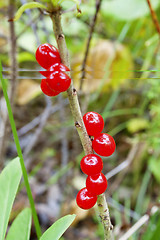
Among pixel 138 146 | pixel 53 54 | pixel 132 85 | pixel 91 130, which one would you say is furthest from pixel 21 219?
pixel 132 85

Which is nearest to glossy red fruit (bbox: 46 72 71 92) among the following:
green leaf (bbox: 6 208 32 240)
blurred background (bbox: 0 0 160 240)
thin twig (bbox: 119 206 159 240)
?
green leaf (bbox: 6 208 32 240)

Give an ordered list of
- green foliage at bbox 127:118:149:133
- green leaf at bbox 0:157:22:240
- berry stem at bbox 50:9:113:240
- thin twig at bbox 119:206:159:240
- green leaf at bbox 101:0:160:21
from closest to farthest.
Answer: berry stem at bbox 50:9:113:240 → green leaf at bbox 0:157:22:240 → thin twig at bbox 119:206:159:240 → green leaf at bbox 101:0:160:21 → green foliage at bbox 127:118:149:133

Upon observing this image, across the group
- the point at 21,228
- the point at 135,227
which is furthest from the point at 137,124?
the point at 21,228

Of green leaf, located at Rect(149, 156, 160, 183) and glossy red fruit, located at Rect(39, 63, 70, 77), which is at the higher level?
glossy red fruit, located at Rect(39, 63, 70, 77)

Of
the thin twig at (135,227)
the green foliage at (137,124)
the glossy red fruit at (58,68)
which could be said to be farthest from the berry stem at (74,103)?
the green foliage at (137,124)

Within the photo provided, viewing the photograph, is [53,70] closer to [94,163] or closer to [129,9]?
[94,163]

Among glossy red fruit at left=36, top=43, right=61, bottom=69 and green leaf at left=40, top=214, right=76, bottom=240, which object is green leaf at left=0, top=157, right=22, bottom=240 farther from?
glossy red fruit at left=36, top=43, right=61, bottom=69

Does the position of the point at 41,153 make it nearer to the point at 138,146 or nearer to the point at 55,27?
the point at 138,146

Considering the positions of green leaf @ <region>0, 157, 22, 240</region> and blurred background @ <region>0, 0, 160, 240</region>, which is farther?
blurred background @ <region>0, 0, 160, 240</region>
